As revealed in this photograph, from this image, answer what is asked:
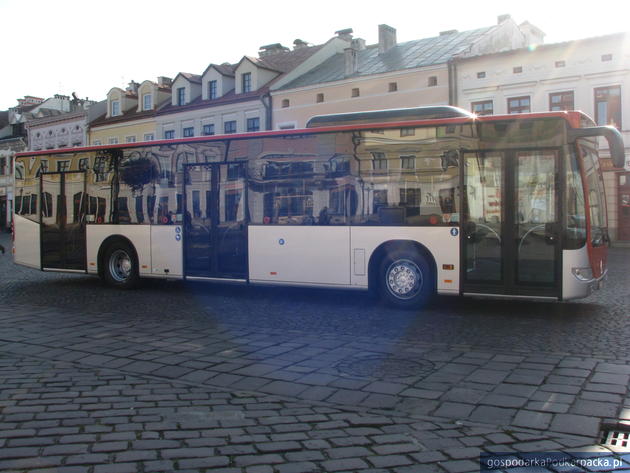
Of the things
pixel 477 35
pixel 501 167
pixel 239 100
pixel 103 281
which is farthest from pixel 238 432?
pixel 239 100

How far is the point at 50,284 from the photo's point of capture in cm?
1490

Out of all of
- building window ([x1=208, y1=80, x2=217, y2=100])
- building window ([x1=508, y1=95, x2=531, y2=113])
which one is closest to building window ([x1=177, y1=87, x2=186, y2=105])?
building window ([x1=208, y1=80, x2=217, y2=100])

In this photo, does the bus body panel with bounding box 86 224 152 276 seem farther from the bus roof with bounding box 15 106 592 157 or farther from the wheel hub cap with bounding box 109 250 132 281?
the bus roof with bounding box 15 106 592 157

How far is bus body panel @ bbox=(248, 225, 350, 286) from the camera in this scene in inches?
446

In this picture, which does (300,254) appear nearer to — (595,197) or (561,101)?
(595,197)

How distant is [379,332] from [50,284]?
929 cm

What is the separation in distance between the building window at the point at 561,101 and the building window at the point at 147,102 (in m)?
28.6

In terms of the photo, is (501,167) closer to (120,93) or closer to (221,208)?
(221,208)

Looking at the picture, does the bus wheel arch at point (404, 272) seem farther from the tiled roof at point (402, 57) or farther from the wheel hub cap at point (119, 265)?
the tiled roof at point (402, 57)

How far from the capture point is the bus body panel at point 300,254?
11328 mm

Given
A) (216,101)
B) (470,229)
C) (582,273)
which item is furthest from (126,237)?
(216,101)

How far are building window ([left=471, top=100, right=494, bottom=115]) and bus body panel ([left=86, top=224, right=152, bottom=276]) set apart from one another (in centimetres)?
2227

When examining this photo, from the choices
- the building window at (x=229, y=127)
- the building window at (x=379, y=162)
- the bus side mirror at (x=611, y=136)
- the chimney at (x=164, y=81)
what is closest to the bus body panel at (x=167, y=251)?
the building window at (x=379, y=162)

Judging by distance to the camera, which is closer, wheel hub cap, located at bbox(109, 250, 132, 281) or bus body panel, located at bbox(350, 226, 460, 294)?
bus body panel, located at bbox(350, 226, 460, 294)
